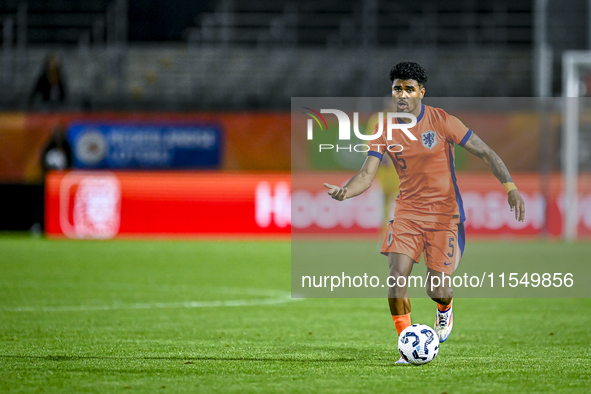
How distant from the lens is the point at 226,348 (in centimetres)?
612

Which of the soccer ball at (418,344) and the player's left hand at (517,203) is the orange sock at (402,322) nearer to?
the soccer ball at (418,344)

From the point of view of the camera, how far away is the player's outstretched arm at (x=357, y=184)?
17.7 ft

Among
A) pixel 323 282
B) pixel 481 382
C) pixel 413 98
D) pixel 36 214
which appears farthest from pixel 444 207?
pixel 36 214

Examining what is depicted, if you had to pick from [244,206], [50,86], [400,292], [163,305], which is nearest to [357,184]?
[400,292]

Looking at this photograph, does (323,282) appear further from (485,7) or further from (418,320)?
(485,7)

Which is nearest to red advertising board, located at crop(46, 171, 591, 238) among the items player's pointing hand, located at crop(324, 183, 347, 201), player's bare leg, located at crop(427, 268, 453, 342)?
player's bare leg, located at crop(427, 268, 453, 342)

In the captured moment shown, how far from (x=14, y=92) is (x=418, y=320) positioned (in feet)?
53.3

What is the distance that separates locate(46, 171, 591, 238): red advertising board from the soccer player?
11887 millimetres

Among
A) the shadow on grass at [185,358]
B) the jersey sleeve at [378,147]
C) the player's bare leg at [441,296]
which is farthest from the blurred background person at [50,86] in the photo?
the player's bare leg at [441,296]

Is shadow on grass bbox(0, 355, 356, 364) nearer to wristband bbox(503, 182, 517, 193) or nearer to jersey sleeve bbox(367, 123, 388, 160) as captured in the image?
jersey sleeve bbox(367, 123, 388, 160)

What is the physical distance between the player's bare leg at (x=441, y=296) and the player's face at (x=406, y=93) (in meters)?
1.04

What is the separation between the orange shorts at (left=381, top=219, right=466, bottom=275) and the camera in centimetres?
556

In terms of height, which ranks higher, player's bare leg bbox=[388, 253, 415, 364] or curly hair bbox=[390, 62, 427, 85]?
curly hair bbox=[390, 62, 427, 85]

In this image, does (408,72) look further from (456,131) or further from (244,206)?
(244,206)
